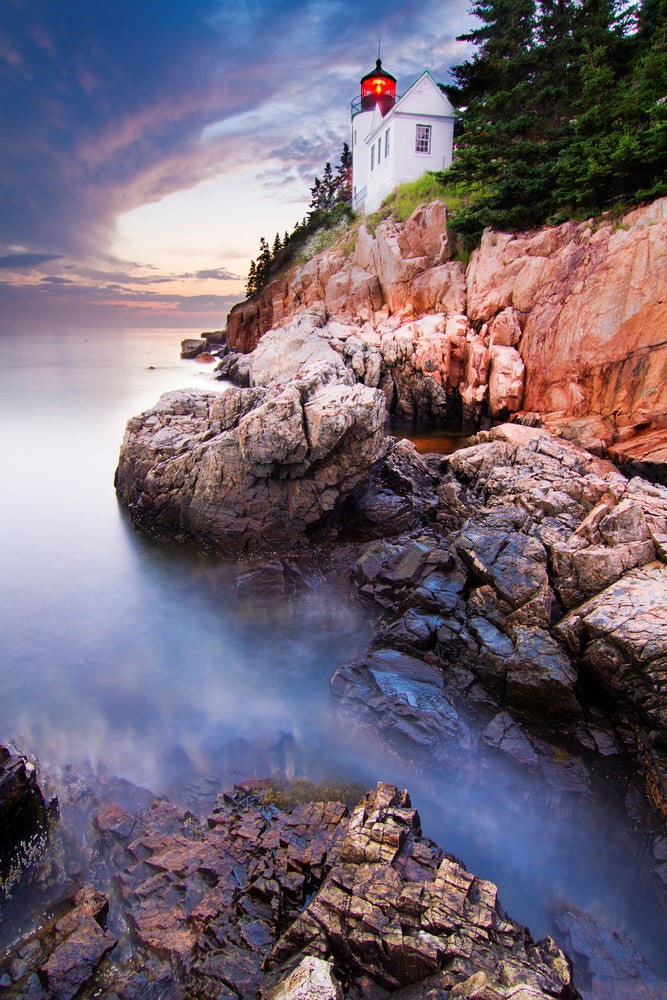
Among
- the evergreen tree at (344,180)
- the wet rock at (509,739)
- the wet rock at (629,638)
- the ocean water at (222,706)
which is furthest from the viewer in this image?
the evergreen tree at (344,180)

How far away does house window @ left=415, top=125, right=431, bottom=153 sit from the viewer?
34469 mm

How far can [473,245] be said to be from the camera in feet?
84.3

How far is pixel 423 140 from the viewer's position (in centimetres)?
3475

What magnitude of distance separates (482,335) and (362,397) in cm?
1279

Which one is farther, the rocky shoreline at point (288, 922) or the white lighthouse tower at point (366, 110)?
the white lighthouse tower at point (366, 110)

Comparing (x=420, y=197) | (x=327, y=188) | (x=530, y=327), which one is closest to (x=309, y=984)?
(x=530, y=327)

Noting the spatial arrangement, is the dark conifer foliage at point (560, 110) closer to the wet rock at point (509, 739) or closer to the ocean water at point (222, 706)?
the wet rock at point (509, 739)

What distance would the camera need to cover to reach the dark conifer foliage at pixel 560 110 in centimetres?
1716

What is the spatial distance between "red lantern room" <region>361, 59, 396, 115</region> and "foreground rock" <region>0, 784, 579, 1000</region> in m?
52.5

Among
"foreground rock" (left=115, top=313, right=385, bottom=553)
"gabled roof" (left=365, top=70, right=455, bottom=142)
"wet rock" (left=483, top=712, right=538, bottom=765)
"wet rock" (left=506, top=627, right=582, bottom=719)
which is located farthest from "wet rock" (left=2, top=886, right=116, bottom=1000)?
"gabled roof" (left=365, top=70, right=455, bottom=142)

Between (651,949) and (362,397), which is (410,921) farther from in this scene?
(362,397)

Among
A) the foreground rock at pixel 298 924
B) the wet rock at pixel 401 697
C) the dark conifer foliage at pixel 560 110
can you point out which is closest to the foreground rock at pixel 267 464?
the wet rock at pixel 401 697

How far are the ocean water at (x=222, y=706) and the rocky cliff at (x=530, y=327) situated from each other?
40.4 feet

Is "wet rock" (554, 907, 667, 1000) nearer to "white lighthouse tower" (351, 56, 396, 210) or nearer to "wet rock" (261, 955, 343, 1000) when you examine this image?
"wet rock" (261, 955, 343, 1000)
